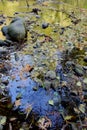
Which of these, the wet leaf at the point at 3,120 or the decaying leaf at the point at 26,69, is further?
the decaying leaf at the point at 26,69

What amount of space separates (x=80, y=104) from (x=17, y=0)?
46.1 ft

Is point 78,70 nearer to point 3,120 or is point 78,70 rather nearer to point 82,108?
point 82,108

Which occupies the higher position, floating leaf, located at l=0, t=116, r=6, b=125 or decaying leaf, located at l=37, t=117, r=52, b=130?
floating leaf, located at l=0, t=116, r=6, b=125

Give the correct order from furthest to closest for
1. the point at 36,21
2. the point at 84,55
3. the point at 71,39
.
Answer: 1. the point at 36,21
2. the point at 71,39
3. the point at 84,55

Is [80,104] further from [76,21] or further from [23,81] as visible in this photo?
[76,21]

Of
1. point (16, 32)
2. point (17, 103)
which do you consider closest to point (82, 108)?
point (17, 103)

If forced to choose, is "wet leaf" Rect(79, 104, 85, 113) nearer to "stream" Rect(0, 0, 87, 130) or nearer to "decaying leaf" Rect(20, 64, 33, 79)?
"stream" Rect(0, 0, 87, 130)

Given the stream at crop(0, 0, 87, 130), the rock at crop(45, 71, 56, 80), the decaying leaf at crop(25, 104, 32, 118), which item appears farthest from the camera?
the rock at crop(45, 71, 56, 80)

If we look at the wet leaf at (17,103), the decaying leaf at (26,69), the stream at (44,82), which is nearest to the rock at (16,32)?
the stream at (44,82)

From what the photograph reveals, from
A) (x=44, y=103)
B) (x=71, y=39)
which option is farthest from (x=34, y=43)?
(x=44, y=103)

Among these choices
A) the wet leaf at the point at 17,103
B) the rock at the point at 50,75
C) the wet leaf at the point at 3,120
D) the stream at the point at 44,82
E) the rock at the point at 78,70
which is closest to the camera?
the wet leaf at the point at 3,120

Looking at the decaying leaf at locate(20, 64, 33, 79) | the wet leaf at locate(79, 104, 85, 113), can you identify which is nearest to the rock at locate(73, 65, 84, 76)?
the decaying leaf at locate(20, 64, 33, 79)

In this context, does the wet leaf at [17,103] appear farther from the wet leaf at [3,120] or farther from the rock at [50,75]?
the rock at [50,75]

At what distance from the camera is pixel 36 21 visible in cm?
1088
